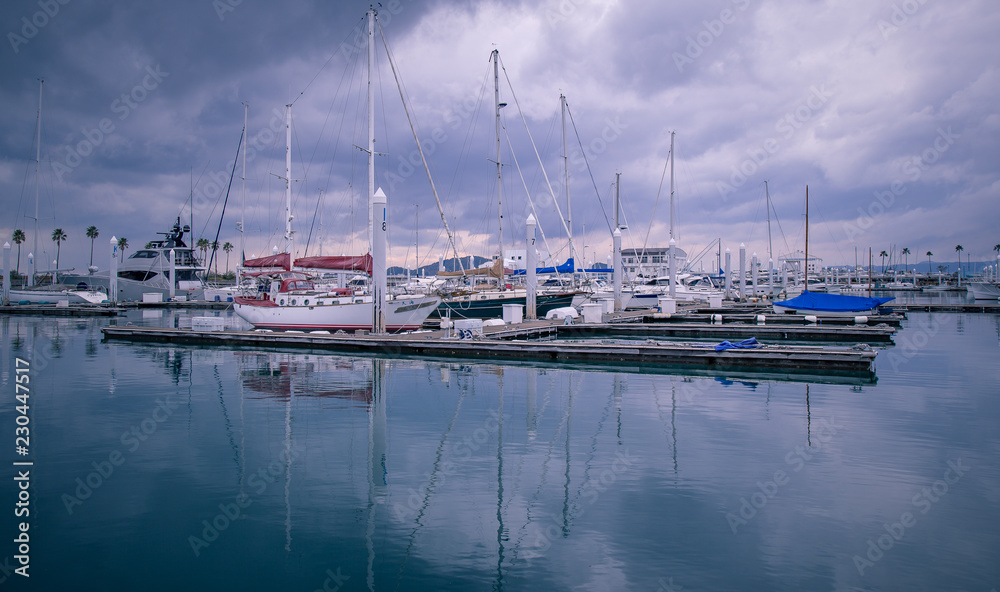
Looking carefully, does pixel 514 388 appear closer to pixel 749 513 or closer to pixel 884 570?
pixel 749 513

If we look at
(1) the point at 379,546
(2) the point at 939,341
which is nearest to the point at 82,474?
(1) the point at 379,546

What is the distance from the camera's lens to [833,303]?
38.3 m

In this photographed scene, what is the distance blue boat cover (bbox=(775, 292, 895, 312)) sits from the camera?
3769 centimetres

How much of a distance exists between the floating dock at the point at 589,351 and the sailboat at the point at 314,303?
3.92 meters

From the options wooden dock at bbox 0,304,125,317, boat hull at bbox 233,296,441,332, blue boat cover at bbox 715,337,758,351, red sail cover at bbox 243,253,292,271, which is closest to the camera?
blue boat cover at bbox 715,337,758,351

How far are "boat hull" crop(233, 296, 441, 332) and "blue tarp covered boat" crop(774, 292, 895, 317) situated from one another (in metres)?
25.1

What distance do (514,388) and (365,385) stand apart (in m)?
4.69

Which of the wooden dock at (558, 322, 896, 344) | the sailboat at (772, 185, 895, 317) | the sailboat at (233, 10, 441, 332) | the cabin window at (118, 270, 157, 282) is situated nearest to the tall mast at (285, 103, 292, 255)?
the sailboat at (233, 10, 441, 332)

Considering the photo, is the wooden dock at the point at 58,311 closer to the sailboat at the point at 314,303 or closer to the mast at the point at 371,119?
the sailboat at the point at 314,303

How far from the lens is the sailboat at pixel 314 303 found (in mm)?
30594

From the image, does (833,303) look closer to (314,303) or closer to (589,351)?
(589,351)

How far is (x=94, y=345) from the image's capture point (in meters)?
29.2

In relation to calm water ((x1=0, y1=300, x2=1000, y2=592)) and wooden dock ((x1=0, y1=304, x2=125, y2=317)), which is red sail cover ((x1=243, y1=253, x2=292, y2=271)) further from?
wooden dock ((x1=0, y1=304, x2=125, y2=317))

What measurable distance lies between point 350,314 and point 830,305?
31.0 meters
